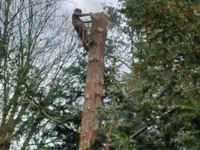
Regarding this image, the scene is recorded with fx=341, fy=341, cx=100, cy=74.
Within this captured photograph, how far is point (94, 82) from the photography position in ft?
17.9

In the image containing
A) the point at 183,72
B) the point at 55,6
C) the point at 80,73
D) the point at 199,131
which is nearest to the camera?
the point at 199,131

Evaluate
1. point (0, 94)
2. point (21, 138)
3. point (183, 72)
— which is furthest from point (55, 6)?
point (183, 72)

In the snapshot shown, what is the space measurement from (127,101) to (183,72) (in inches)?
56.1

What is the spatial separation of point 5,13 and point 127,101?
2910 millimetres

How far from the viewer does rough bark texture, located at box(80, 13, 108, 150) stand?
5031 mm

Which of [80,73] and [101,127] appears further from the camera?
[80,73]

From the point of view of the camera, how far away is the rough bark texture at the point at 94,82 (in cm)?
503

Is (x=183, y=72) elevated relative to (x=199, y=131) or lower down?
elevated

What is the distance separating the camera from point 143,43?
3428 millimetres

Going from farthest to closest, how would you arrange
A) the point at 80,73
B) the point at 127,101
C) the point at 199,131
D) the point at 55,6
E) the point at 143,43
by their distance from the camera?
1. the point at 80,73
2. the point at 55,6
3. the point at 127,101
4. the point at 143,43
5. the point at 199,131

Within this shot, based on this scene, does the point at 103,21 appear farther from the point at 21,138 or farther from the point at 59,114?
the point at 21,138

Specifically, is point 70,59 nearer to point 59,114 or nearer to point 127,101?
point 59,114

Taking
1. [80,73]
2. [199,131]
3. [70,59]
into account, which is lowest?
[199,131]

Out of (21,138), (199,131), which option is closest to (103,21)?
(21,138)
